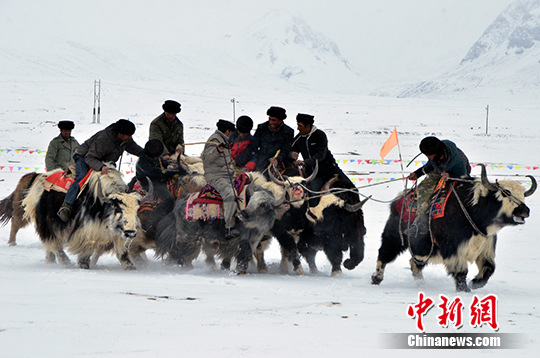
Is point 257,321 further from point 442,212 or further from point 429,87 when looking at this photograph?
point 429,87

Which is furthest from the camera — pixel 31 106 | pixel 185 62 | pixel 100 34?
pixel 100 34

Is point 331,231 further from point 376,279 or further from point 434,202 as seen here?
point 434,202

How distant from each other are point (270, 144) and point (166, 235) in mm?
1547

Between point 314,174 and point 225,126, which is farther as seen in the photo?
point 225,126

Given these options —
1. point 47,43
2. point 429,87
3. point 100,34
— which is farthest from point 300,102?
point 100,34

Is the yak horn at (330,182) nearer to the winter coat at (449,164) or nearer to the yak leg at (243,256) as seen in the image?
the yak leg at (243,256)

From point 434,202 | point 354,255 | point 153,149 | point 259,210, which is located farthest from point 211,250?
point 434,202

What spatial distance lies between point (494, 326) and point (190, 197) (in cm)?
375

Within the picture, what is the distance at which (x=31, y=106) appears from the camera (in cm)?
4066

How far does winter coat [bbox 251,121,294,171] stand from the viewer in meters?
7.69

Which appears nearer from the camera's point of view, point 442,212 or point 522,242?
point 442,212

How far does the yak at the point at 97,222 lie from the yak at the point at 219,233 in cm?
45

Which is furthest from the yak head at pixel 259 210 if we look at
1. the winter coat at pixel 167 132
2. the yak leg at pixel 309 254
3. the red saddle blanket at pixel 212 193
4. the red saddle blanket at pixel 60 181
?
the red saddle blanket at pixel 60 181

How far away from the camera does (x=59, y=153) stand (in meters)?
9.08
